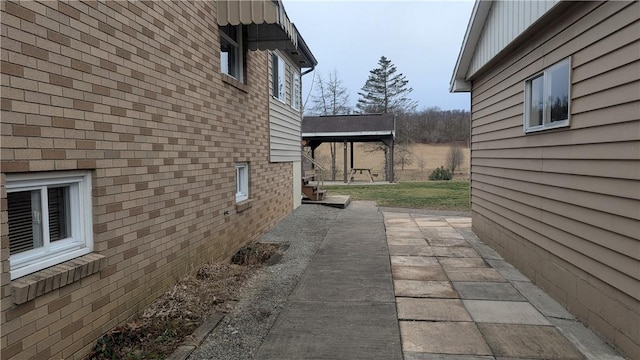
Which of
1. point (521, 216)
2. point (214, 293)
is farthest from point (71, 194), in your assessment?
point (521, 216)

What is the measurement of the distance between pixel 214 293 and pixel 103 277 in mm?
1553

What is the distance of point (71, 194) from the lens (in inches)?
126

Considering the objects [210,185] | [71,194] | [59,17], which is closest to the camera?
[59,17]

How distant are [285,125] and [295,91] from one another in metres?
2.06

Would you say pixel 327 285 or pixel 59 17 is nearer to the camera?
pixel 59 17

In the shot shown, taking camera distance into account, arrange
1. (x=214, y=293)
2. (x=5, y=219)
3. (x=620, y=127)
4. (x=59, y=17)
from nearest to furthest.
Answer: (x=5, y=219) < (x=59, y=17) < (x=620, y=127) < (x=214, y=293)

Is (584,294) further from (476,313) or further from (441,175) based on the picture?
(441,175)

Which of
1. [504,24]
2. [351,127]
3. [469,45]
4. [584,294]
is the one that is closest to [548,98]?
[504,24]

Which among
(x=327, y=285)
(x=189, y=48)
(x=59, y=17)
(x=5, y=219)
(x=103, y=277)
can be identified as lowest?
(x=327, y=285)

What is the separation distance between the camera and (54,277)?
2.79 meters

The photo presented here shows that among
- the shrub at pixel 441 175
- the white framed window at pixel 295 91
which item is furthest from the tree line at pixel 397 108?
the white framed window at pixel 295 91

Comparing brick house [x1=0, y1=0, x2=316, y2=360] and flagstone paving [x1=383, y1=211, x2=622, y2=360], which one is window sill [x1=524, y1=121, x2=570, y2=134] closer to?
flagstone paving [x1=383, y1=211, x2=622, y2=360]

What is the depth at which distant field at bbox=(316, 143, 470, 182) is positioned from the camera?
32.0m

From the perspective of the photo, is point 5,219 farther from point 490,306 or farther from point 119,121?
point 490,306
